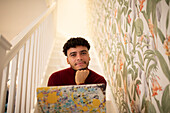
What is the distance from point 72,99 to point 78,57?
0.92 feet

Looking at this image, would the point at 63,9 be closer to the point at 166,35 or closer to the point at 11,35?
the point at 11,35

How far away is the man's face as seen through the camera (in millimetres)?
845

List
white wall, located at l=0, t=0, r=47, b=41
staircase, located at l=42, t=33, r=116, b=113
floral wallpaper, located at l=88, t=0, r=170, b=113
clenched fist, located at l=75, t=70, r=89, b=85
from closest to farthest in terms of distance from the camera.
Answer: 1. floral wallpaper, located at l=88, t=0, r=170, b=113
2. clenched fist, located at l=75, t=70, r=89, b=85
3. staircase, located at l=42, t=33, r=116, b=113
4. white wall, located at l=0, t=0, r=47, b=41

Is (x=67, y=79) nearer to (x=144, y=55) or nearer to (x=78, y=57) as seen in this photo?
(x=78, y=57)

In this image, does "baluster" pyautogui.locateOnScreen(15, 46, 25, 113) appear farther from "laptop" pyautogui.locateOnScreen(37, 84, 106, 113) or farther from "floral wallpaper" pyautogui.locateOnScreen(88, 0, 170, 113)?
"floral wallpaper" pyautogui.locateOnScreen(88, 0, 170, 113)

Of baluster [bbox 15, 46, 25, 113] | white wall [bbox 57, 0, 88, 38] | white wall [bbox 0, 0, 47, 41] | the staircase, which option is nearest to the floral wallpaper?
the staircase

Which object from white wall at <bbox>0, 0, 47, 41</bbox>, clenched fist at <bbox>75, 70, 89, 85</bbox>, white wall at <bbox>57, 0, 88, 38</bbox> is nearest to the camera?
clenched fist at <bbox>75, 70, 89, 85</bbox>

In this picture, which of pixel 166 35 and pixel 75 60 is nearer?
pixel 166 35

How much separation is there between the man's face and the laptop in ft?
0.65

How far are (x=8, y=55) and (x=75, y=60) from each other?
383 millimetres

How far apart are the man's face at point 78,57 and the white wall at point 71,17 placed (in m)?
3.67

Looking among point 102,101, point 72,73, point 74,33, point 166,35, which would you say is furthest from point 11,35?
point 166,35

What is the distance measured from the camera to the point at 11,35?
281 centimetres

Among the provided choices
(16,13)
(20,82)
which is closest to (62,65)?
(20,82)
